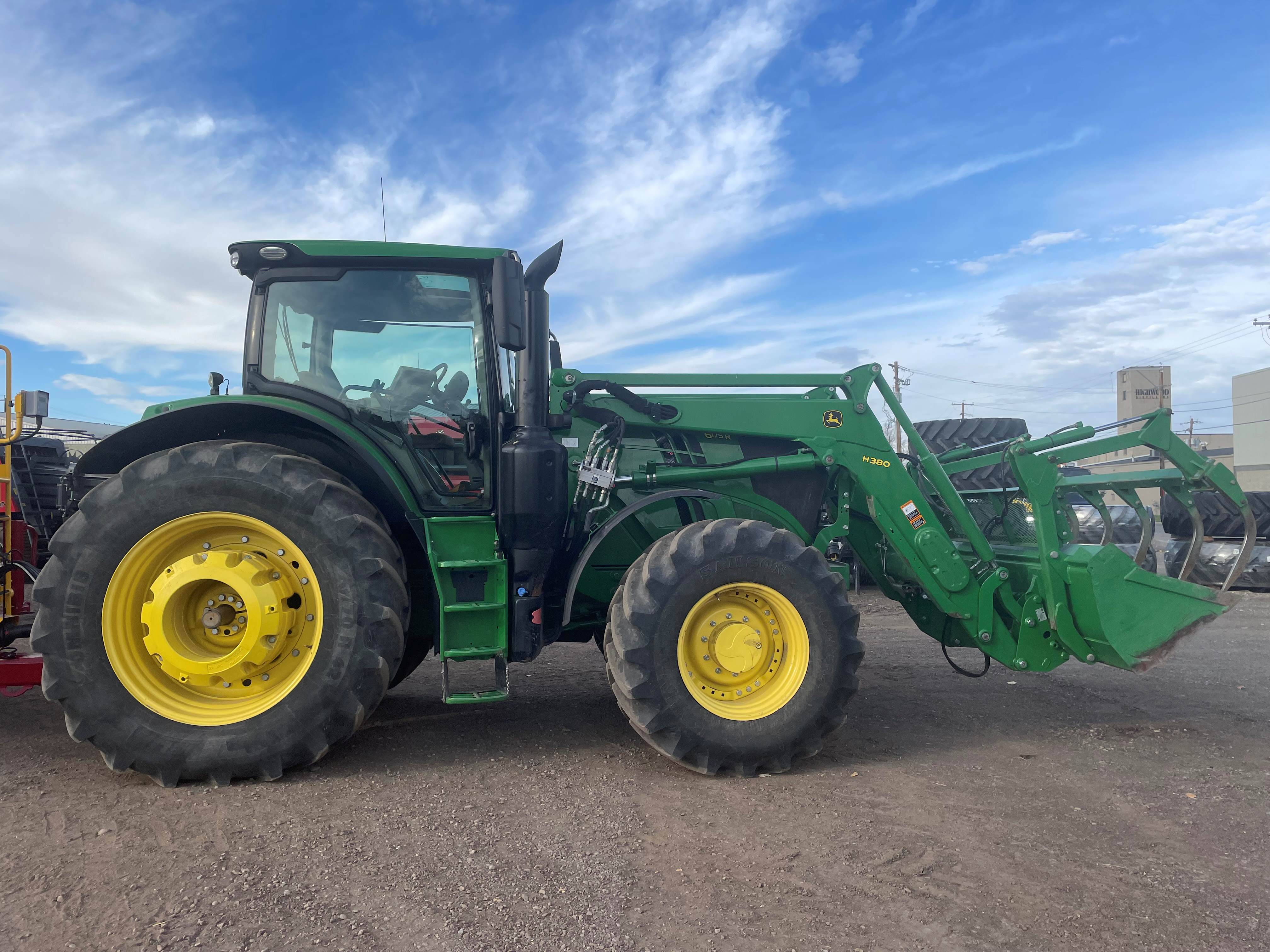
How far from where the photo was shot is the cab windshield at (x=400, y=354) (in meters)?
4.12

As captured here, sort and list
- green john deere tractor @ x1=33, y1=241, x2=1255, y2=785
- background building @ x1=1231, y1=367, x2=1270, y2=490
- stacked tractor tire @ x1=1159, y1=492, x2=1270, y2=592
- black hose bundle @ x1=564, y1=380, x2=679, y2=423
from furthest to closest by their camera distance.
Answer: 1. background building @ x1=1231, y1=367, x2=1270, y2=490
2. stacked tractor tire @ x1=1159, y1=492, x2=1270, y2=592
3. black hose bundle @ x1=564, y1=380, x2=679, y2=423
4. green john deere tractor @ x1=33, y1=241, x2=1255, y2=785

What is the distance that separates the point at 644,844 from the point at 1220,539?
11096 mm

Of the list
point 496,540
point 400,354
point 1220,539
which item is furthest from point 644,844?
point 1220,539

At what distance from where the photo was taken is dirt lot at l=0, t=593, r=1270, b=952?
8.11 ft

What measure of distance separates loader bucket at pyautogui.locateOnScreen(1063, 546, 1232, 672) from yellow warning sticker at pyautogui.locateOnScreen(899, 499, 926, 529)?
802 millimetres

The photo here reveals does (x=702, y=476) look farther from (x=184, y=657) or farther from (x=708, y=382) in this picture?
(x=184, y=657)

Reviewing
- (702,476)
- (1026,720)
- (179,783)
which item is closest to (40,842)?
(179,783)

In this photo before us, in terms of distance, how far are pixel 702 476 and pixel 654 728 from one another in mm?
1479

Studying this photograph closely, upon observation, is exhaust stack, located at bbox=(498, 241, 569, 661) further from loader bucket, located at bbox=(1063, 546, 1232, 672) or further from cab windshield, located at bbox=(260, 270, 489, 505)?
loader bucket, located at bbox=(1063, 546, 1232, 672)

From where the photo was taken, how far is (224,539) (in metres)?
3.77

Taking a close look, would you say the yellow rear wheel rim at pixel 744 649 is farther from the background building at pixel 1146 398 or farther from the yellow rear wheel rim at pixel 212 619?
the background building at pixel 1146 398

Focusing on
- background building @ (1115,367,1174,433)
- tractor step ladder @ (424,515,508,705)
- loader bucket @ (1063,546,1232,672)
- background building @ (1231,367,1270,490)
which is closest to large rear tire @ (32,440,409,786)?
tractor step ladder @ (424,515,508,705)

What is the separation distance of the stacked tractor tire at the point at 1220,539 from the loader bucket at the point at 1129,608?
711 cm

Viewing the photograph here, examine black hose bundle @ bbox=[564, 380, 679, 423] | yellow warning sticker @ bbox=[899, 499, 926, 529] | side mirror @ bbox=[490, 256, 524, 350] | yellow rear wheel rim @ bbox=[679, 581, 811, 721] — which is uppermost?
side mirror @ bbox=[490, 256, 524, 350]
